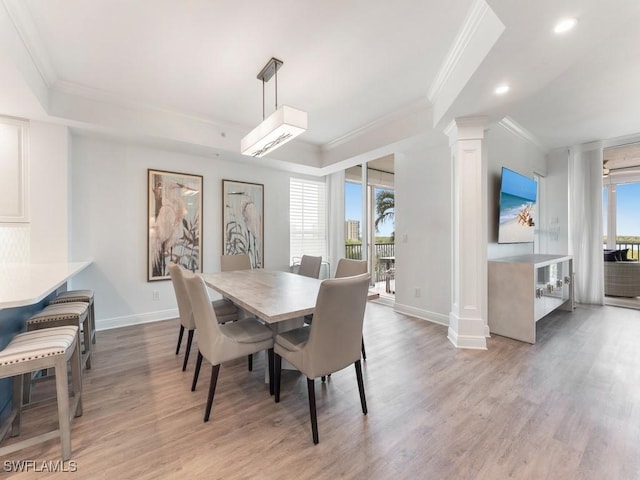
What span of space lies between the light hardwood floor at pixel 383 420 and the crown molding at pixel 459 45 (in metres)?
2.59

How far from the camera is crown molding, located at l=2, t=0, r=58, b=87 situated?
1.81 metres

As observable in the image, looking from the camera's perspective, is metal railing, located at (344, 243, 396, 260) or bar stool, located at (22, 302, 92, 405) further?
metal railing, located at (344, 243, 396, 260)

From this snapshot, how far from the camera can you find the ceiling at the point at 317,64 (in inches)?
72.3

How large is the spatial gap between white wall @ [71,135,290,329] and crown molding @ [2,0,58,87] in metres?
0.97

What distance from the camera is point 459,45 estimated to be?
2.18 m

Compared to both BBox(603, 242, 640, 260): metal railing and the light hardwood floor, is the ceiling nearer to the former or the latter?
the light hardwood floor

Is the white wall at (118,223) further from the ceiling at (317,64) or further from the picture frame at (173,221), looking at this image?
the ceiling at (317,64)

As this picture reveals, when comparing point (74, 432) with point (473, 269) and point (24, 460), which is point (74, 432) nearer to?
point (24, 460)

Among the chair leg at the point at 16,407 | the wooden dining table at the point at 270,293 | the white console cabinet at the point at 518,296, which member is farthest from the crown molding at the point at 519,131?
the chair leg at the point at 16,407

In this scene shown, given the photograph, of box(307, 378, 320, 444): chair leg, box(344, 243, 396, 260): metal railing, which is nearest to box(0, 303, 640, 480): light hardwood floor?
box(307, 378, 320, 444): chair leg

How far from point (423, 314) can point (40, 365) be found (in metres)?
3.74

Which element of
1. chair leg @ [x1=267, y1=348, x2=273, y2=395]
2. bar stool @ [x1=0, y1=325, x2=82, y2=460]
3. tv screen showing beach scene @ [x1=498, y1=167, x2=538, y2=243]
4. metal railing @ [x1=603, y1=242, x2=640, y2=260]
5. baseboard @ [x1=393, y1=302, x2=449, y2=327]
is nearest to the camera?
bar stool @ [x1=0, y1=325, x2=82, y2=460]

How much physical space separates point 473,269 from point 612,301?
12.5ft

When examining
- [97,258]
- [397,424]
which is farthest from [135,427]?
[97,258]
